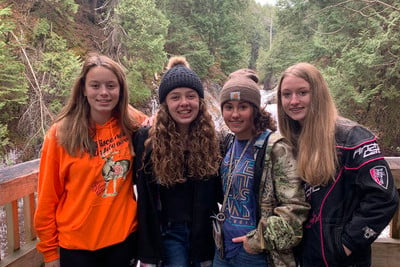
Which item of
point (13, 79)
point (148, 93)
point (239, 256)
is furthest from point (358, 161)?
point (148, 93)

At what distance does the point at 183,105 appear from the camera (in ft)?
7.09

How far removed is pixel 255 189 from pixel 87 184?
1075 mm

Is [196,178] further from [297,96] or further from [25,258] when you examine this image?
[25,258]

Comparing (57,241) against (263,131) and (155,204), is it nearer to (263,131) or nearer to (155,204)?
(155,204)

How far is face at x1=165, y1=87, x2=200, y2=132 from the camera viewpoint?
7.12 feet

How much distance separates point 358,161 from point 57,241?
6.35 ft

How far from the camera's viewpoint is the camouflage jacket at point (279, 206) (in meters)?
1.85

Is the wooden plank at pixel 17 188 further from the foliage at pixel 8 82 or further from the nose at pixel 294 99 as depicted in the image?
the foliage at pixel 8 82

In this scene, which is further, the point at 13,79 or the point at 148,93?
the point at 148,93

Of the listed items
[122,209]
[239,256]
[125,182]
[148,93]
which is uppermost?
[148,93]

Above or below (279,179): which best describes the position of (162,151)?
above

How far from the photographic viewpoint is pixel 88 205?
210 cm

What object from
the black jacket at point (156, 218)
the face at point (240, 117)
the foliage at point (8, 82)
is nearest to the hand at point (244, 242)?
the black jacket at point (156, 218)

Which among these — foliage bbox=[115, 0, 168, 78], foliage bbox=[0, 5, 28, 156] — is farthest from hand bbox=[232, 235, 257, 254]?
foliage bbox=[115, 0, 168, 78]
